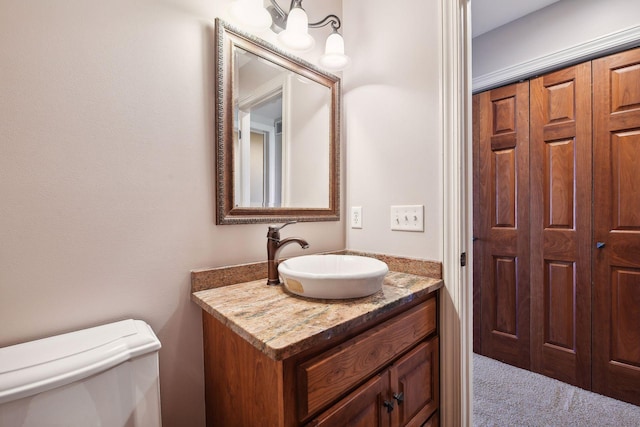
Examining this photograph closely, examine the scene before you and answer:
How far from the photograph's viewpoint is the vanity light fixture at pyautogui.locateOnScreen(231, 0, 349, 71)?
103 centimetres

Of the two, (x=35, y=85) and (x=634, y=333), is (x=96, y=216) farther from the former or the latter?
(x=634, y=333)

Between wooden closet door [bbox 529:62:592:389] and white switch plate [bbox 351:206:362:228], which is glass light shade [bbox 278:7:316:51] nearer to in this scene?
white switch plate [bbox 351:206:362:228]

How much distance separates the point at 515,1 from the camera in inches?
68.1

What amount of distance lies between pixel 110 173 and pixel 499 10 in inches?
93.1

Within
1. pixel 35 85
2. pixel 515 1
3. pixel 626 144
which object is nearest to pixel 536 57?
Answer: pixel 515 1

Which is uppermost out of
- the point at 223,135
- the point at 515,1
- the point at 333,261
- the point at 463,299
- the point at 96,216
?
the point at 515,1

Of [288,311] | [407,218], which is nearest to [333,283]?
[288,311]

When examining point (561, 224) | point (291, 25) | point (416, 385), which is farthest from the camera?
point (561, 224)

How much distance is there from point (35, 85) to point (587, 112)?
245 cm

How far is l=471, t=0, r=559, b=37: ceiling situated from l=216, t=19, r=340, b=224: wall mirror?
1.19 m

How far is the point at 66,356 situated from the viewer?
0.61 metres

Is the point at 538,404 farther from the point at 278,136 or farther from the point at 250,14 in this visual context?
the point at 250,14

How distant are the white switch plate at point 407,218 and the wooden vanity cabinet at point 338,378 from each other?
299mm

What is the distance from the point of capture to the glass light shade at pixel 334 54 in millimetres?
1269
